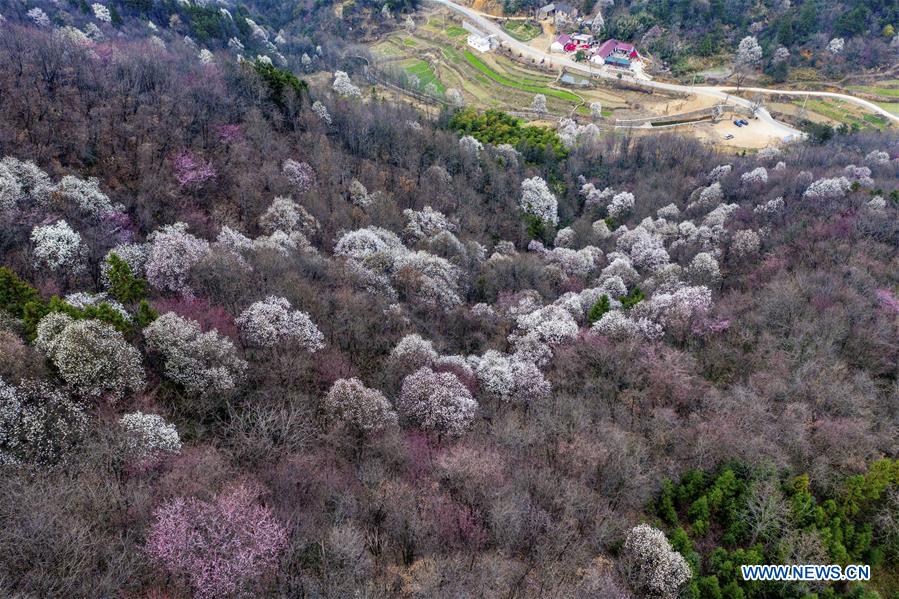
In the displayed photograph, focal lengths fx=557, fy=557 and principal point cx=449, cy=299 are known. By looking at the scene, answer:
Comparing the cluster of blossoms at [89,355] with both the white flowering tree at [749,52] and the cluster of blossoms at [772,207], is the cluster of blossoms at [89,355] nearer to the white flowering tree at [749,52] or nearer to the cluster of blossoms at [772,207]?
the cluster of blossoms at [772,207]

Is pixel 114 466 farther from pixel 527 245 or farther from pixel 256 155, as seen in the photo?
pixel 527 245

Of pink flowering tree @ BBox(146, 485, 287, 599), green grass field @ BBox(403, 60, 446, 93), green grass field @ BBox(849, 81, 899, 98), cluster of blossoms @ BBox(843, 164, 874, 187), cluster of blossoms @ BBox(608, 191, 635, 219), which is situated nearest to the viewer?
pink flowering tree @ BBox(146, 485, 287, 599)

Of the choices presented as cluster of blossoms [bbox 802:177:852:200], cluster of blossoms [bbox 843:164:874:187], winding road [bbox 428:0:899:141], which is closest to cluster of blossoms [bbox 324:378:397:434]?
cluster of blossoms [bbox 802:177:852:200]

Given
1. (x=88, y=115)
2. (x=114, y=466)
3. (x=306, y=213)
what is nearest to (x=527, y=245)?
(x=306, y=213)

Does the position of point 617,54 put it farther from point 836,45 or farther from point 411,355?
point 411,355

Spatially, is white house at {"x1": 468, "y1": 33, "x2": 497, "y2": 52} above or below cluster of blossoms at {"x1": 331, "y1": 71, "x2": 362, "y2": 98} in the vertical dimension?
above

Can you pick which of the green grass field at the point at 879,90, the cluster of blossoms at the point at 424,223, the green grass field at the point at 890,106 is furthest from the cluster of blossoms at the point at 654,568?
the green grass field at the point at 879,90

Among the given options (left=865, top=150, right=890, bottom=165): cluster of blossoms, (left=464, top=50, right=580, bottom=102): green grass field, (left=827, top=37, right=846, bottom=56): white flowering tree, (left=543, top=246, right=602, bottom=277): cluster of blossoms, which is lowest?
(left=543, top=246, right=602, bottom=277): cluster of blossoms

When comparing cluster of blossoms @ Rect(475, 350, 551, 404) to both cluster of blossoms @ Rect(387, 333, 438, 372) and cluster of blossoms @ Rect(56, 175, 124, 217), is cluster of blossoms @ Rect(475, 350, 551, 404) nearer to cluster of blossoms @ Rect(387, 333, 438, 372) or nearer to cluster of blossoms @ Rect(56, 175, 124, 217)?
cluster of blossoms @ Rect(387, 333, 438, 372)
